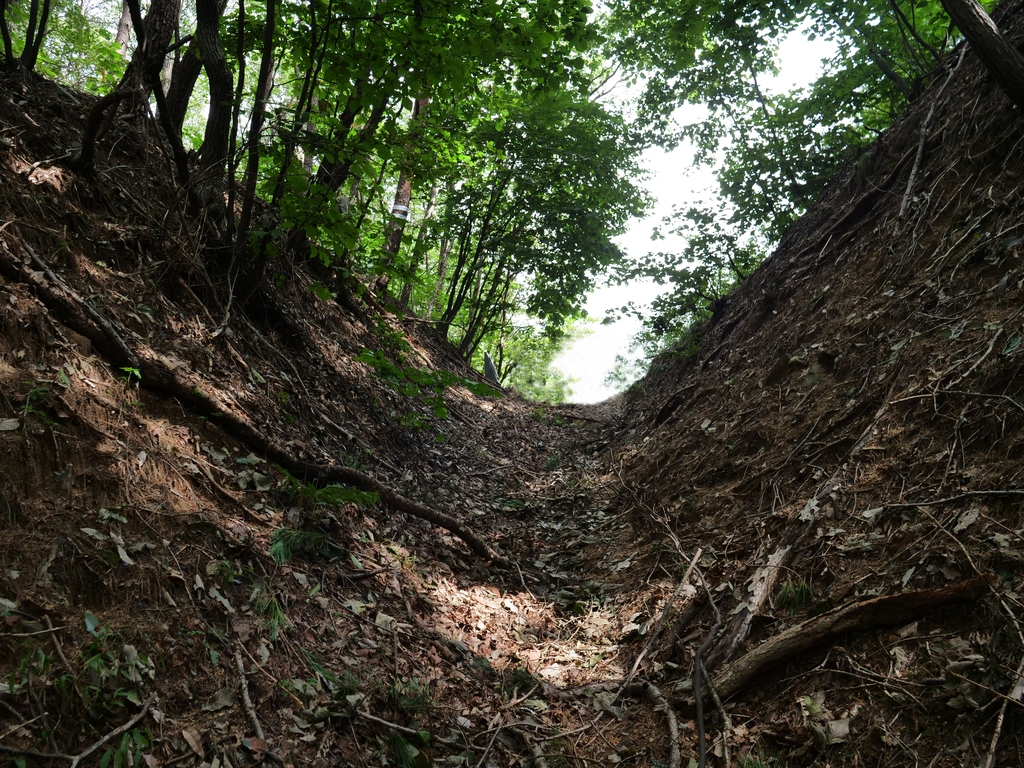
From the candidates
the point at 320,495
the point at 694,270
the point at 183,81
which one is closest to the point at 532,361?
the point at 694,270

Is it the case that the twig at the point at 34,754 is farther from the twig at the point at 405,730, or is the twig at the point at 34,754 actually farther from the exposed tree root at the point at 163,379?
the exposed tree root at the point at 163,379

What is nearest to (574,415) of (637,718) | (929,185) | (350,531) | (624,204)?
(624,204)

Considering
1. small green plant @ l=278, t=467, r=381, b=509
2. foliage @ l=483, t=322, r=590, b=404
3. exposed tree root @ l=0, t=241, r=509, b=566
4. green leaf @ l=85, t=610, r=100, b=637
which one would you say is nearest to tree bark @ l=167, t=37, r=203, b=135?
exposed tree root @ l=0, t=241, r=509, b=566

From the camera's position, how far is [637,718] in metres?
3.16

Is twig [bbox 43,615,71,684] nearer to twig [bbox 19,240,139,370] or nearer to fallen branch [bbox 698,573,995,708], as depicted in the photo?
twig [bbox 19,240,139,370]

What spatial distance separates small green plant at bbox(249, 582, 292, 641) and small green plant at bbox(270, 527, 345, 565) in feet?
0.92

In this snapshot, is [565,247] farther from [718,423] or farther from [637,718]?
[637,718]

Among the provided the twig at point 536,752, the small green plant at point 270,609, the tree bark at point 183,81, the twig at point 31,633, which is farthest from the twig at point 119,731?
the tree bark at point 183,81

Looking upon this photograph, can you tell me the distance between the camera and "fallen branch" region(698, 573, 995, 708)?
2.53 metres

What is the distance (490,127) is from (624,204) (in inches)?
150

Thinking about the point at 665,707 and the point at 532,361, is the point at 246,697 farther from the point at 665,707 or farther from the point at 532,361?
the point at 532,361

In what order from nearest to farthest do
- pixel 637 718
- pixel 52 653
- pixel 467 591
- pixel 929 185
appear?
pixel 52 653 → pixel 637 718 → pixel 467 591 → pixel 929 185

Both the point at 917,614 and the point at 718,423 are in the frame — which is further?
the point at 718,423

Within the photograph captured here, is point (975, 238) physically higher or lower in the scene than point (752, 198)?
lower
